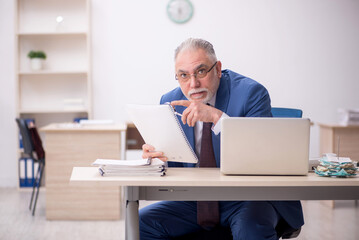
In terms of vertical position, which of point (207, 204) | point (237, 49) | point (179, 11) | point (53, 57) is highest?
point (179, 11)

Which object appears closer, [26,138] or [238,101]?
[238,101]

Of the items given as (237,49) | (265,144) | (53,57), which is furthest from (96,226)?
(237,49)

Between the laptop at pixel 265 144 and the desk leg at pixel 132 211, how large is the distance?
0.34 m

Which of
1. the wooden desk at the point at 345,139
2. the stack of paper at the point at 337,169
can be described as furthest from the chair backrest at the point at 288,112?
the wooden desk at the point at 345,139

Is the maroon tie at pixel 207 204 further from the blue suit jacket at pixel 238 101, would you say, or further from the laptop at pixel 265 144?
the laptop at pixel 265 144

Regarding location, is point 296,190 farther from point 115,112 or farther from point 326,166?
point 115,112

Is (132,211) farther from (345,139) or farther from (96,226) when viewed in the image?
(345,139)

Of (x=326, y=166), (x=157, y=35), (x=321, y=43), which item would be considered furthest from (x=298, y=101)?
(x=326, y=166)

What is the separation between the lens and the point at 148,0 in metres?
5.47

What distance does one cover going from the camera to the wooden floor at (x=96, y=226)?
11.2 ft

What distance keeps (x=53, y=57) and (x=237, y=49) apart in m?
2.13

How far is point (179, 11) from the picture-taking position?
5.45 meters

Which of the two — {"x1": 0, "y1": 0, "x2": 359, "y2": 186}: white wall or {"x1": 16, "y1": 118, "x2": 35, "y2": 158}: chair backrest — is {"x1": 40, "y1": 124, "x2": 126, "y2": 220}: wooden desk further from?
{"x1": 0, "y1": 0, "x2": 359, "y2": 186}: white wall

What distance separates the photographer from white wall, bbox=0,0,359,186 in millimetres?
5449
